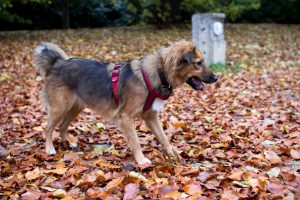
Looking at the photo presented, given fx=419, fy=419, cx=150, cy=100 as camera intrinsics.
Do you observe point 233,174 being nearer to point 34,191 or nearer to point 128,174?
point 128,174

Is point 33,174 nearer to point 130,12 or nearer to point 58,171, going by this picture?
point 58,171

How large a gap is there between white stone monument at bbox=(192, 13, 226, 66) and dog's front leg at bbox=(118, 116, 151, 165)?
8.50 meters

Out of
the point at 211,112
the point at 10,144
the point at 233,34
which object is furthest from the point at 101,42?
the point at 10,144

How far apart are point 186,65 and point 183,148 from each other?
126cm

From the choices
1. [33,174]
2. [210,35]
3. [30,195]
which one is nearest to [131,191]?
[30,195]

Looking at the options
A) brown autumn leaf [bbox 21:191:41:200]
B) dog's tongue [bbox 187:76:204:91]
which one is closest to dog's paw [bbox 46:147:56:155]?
brown autumn leaf [bbox 21:191:41:200]

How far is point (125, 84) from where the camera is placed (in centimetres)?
523

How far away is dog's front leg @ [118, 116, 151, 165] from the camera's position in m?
5.09

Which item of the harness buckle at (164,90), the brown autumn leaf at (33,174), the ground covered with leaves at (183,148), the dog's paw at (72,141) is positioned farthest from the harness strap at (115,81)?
the brown autumn leaf at (33,174)

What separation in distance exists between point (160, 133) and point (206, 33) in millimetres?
8432

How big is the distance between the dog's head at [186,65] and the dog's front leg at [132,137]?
74 cm

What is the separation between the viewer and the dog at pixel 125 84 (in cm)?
506

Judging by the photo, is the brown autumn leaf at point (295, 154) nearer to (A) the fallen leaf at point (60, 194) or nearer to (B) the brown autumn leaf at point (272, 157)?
(B) the brown autumn leaf at point (272, 157)

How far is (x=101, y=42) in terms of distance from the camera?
Answer: 17656mm
